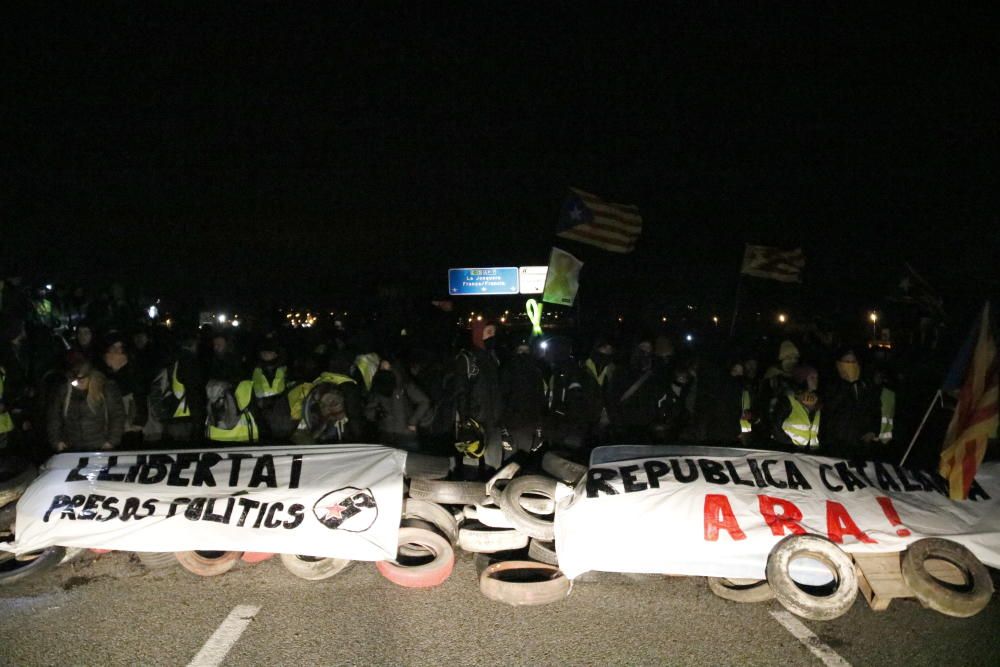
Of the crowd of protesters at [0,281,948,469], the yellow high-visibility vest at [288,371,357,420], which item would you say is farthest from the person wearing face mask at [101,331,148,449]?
the yellow high-visibility vest at [288,371,357,420]

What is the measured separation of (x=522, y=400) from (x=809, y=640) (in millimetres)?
4118

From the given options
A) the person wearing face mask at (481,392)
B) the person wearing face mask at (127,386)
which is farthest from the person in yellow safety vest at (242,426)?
the person wearing face mask at (481,392)

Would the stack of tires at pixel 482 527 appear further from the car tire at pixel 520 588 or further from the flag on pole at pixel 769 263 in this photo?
the flag on pole at pixel 769 263

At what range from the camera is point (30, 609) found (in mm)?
4621

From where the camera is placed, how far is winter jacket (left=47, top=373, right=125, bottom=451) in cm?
634

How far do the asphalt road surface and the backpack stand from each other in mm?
2055

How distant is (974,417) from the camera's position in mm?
4727

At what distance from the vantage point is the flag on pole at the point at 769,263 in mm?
13164

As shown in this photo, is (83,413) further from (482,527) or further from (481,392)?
(482,527)

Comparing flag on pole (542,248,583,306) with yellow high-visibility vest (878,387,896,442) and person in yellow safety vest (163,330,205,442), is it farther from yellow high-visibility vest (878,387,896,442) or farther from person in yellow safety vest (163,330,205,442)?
person in yellow safety vest (163,330,205,442)

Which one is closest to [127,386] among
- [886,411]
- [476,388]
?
[476,388]

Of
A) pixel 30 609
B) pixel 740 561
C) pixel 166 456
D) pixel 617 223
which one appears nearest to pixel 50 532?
pixel 30 609

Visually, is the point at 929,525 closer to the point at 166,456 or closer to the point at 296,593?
the point at 296,593

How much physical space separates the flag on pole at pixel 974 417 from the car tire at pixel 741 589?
177 centimetres
